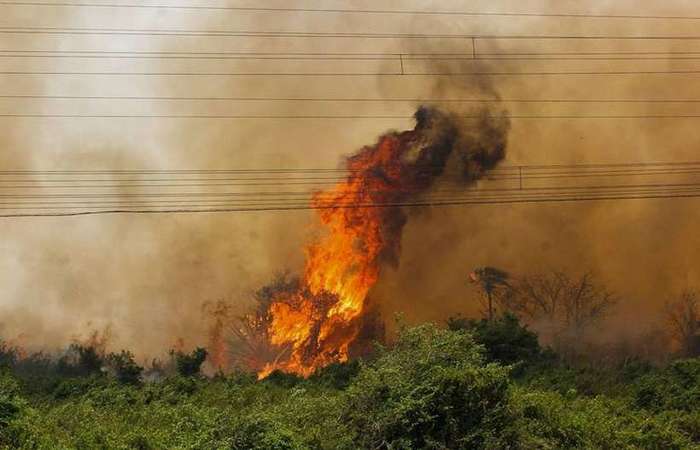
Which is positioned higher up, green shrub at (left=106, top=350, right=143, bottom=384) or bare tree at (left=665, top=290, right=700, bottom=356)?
green shrub at (left=106, top=350, right=143, bottom=384)

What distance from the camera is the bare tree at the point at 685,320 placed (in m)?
57.3

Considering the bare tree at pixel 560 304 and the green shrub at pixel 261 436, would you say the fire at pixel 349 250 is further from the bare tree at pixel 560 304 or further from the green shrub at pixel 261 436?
the green shrub at pixel 261 436

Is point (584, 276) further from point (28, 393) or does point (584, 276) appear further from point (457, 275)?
point (28, 393)

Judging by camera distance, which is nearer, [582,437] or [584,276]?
[582,437]

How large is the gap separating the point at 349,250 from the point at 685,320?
27.2 m

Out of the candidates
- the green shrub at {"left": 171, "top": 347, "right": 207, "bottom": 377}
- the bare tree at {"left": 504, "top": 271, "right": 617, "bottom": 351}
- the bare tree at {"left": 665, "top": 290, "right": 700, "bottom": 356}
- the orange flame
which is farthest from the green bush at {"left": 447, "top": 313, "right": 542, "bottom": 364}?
the bare tree at {"left": 665, "top": 290, "right": 700, "bottom": 356}

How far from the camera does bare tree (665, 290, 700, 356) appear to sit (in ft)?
188

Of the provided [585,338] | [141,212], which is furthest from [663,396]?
[141,212]

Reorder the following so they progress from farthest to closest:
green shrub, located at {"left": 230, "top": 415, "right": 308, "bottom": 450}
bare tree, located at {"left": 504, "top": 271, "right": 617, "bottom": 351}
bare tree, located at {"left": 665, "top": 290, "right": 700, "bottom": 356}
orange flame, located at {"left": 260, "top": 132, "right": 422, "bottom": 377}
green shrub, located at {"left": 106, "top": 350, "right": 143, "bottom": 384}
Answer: bare tree, located at {"left": 504, "top": 271, "right": 617, "bottom": 351} → bare tree, located at {"left": 665, "top": 290, "right": 700, "bottom": 356} → orange flame, located at {"left": 260, "top": 132, "right": 422, "bottom": 377} → green shrub, located at {"left": 106, "top": 350, "right": 143, "bottom": 384} → green shrub, located at {"left": 230, "top": 415, "right": 308, "bottom": 450}

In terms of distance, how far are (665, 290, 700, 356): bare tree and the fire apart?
2193 cm

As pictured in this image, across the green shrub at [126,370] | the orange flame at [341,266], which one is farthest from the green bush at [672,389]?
the green shrub at [126,370]

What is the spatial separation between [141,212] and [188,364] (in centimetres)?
1523

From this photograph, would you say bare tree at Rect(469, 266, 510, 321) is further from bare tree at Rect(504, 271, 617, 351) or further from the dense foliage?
the dense foliage

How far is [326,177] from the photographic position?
57375 mm
